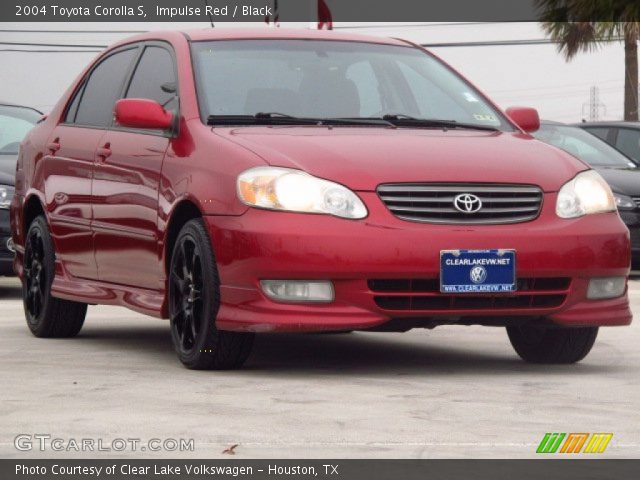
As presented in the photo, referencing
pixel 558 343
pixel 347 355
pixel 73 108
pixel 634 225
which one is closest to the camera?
pixel 558 343

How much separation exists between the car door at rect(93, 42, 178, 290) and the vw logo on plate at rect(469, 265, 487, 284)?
163 cm

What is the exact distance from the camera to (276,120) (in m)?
9.11

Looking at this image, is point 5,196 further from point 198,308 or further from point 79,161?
point 198,308

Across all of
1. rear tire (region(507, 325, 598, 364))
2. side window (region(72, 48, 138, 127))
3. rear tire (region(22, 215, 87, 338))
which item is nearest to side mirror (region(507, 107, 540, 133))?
rear tire (region(507, 325, 598, 364))

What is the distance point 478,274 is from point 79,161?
2.80 metres

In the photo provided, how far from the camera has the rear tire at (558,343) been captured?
920cm

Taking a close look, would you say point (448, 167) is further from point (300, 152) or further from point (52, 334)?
point (52, 334)

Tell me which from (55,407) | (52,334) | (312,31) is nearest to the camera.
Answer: (55,407)

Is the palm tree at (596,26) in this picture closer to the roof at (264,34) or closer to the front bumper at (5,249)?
the front bumper at (5,249)

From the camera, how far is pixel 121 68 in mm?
10461

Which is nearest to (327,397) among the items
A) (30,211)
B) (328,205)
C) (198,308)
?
(328,205)
